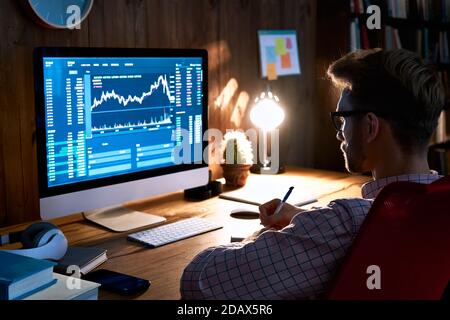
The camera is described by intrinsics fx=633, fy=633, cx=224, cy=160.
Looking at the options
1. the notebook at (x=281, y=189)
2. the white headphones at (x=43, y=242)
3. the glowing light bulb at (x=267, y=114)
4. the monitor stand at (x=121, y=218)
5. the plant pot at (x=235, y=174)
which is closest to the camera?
the white headphones at (x=43, y=242)

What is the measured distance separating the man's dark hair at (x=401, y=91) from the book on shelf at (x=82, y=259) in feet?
2.38

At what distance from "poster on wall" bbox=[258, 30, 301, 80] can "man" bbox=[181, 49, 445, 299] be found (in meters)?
1.28

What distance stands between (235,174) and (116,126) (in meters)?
0.67

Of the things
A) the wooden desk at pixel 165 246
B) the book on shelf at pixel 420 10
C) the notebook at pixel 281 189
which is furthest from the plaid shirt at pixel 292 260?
the book on shelf at pixel 420 10

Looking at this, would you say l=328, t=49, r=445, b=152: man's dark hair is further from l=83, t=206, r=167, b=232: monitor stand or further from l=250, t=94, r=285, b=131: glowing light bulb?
l=250, t=94, r=285, b=131: glowing light bulb

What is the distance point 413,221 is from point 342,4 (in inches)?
78.1

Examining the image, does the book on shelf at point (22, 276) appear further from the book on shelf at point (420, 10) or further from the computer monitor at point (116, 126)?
the book on shelf at point (420, 10)

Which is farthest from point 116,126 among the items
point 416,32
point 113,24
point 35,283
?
point 416,32

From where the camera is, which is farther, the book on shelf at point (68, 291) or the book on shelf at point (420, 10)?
the book on shelf at point (420, 10)

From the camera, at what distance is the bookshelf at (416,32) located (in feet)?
9.99

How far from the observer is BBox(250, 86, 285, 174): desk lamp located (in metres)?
2.66

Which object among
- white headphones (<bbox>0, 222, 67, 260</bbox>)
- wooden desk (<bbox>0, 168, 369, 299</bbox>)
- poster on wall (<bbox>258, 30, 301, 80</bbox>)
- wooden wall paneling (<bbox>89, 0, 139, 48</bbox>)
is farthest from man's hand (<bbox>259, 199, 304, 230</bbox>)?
poster on wall (<bbox>258, 30, 301, 80</bbox>)

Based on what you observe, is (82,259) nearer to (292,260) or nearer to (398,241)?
(292,260)
